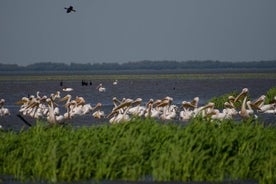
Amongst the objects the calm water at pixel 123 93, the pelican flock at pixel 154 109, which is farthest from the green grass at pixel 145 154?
the calm water at pixel 123 93

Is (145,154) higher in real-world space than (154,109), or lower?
higher

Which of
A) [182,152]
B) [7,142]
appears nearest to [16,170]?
[7,142]

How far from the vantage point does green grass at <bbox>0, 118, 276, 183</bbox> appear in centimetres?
1462

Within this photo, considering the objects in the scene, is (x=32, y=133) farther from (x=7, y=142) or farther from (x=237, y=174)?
(x=237, y=174)

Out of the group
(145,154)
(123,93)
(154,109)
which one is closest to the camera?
(145,154)

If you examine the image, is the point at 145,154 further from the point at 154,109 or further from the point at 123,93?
the point at 123,93

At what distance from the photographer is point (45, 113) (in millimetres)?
32219

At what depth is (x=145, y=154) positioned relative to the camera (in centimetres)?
1516

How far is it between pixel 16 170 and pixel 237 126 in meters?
4.43

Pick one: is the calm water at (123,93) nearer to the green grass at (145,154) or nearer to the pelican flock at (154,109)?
the pelican flock at (154,109)

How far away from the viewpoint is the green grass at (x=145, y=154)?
1462cm

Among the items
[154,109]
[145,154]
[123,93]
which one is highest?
[145,154]

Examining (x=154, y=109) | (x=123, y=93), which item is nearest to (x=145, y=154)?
(x=154, y=109)

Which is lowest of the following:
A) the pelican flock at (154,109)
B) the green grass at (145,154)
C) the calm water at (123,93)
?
the calm water at (123,93)
